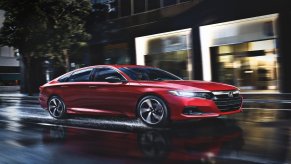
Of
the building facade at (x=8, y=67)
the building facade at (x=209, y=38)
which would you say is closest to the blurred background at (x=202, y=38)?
the building facade at (x=209, y=38)

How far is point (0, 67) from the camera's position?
5369cm

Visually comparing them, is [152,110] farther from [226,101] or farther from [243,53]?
[243,53]

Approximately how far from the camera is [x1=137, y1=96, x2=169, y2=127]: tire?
7055mm

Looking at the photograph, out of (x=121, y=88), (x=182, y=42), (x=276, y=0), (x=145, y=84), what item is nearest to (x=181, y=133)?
(x=145, y=84)

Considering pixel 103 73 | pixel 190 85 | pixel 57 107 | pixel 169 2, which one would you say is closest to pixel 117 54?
pixel 169 2

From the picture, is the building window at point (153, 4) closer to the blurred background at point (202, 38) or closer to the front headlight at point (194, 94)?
the blurred background at point (202, 38)

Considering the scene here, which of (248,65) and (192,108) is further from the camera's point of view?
(248,65)

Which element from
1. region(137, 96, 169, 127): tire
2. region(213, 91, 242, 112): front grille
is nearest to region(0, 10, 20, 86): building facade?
region(137, 96, 169, 127): tire

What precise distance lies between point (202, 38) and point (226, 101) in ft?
41.7

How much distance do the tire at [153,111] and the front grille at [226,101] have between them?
Result: 0.91m

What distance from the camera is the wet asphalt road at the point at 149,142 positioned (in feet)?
15.3

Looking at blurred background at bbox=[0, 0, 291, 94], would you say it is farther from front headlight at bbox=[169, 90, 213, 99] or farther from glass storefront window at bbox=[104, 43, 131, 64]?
front headlight at bbox=[169, 90, 213, 99]

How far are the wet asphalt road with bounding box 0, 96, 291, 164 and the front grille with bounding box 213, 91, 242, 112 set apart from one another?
12.5 inches

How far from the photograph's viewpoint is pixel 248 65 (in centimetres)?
1809
